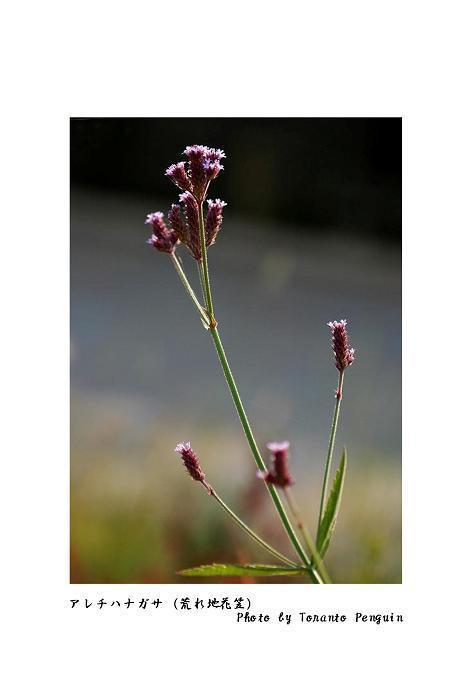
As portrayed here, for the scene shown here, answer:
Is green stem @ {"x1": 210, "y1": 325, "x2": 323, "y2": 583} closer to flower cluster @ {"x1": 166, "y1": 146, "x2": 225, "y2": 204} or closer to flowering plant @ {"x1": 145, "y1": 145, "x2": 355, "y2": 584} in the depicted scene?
flowering plant @ {"x1": 145, "y1": 145, "x2": 355, "y2": 584}

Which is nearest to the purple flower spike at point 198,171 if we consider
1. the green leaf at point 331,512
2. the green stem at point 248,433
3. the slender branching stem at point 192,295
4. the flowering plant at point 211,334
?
the flowering plant at point 211,334

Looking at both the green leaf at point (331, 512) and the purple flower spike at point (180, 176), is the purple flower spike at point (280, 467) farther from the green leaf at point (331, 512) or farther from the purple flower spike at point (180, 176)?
the purple flower spike at point (180, 176)

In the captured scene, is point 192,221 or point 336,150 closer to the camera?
point 192,221

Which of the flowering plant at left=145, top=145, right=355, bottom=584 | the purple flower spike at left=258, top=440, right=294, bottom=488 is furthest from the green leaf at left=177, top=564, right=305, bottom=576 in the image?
the purple flower spike at left=258, top=440, right=294, bottom=488

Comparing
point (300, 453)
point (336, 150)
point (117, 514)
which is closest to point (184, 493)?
point (117, 514)

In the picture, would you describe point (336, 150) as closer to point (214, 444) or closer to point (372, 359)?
point (372, 359)

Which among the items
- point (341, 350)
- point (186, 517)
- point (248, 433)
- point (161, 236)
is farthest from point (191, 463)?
point (186, 517)
